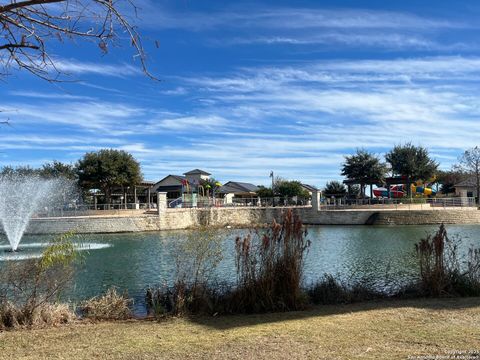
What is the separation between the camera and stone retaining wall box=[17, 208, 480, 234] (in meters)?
37.4

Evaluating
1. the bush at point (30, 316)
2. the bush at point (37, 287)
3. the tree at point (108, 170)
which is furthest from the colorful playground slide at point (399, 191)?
the bush at point (30, 316)

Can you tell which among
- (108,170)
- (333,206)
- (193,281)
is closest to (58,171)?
(108,170)

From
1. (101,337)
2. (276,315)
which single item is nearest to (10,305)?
(101,337)

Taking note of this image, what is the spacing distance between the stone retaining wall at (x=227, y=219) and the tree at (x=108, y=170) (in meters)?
11.2

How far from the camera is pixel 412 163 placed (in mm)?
50781

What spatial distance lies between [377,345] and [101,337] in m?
3.12

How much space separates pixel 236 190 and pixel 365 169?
3549 centimetres

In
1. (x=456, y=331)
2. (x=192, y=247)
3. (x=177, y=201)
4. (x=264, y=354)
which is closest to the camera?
(x=264, y=354)

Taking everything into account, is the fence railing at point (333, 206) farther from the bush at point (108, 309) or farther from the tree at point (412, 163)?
the bush at point (108, 309)

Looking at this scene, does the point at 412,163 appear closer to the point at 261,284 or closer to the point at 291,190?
the point at 291,190

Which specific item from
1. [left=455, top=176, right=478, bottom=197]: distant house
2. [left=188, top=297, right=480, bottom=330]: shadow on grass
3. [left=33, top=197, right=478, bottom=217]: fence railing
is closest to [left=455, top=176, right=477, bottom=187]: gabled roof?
[left=455, top=176, right=478, bottom=197]: distant house

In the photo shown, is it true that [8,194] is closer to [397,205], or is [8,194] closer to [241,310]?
[241,310]

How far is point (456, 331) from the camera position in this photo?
5.15m

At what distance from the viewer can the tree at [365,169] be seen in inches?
2036
